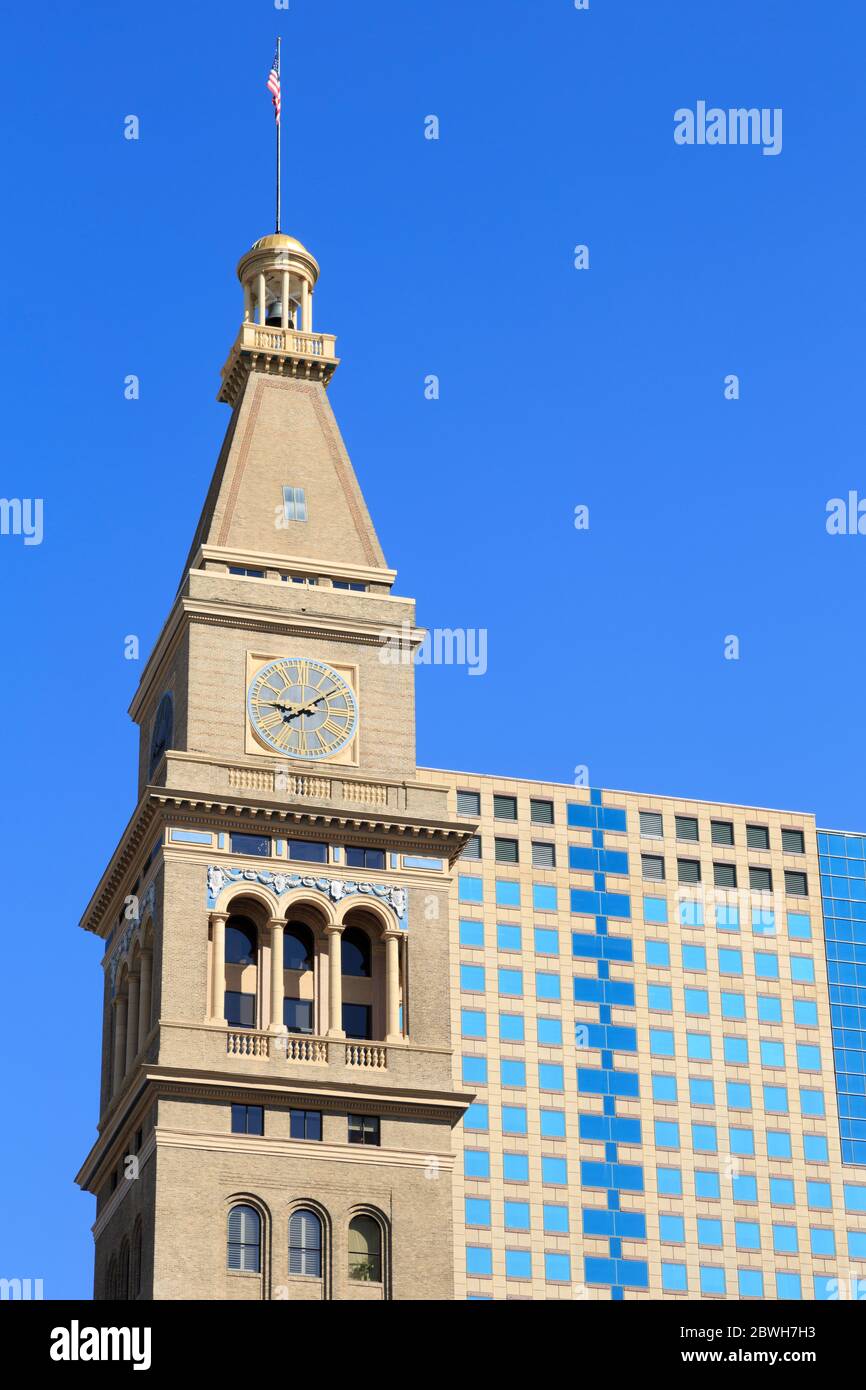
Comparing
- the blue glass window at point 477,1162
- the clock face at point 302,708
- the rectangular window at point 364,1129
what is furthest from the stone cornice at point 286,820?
the blue glass window at point 477,1162

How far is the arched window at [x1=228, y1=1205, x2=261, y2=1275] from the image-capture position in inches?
3499

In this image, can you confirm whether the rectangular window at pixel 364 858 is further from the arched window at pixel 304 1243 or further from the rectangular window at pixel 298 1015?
the arched window at pixel 304 1243

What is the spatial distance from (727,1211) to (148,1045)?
321ft

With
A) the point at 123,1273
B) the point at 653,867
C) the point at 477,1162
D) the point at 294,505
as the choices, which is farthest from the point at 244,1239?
the point at 653,867

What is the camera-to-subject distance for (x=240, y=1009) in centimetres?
9419

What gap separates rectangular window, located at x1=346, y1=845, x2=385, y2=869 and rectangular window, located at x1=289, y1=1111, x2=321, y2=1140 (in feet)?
29.8

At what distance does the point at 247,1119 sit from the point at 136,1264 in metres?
5.81

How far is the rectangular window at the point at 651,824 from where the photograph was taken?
631 ft

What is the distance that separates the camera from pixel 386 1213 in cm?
9081

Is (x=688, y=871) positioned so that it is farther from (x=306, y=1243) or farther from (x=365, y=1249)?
(x=306, y=1243)

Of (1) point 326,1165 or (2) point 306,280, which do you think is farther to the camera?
(2) point 306,280

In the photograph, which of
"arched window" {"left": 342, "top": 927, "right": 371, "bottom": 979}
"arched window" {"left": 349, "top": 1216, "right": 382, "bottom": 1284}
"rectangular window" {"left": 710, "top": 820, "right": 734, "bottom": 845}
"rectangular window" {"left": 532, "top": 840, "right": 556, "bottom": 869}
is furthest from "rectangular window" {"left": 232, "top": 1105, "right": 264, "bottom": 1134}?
"rectangular window" {"left": 710, "top": 820, "right": 734, "bottom": 845}
